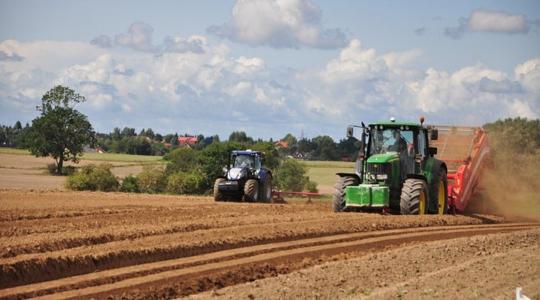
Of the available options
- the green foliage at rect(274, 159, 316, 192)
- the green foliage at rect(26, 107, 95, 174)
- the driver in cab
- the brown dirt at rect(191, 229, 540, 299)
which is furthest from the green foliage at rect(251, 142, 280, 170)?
the brown dirt at rect(191, 229, 540, 299)

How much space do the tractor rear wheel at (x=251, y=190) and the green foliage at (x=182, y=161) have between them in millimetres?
22971

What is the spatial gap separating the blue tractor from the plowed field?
5281mm

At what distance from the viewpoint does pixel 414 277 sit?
40.8 feet

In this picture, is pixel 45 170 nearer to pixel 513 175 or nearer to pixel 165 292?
pixel 513 175

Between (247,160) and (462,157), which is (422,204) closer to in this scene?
(462,157)

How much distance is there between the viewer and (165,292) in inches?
448

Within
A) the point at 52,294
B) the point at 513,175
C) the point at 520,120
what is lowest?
the point at 52,294

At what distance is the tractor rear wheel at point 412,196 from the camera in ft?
71.7

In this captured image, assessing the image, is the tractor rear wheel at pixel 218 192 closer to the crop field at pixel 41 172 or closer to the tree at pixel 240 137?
the crop field at pixel 41 172

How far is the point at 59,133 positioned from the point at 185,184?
1395 centimetres

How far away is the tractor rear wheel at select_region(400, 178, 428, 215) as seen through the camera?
21.8 m

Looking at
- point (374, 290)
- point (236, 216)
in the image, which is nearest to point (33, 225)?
point (236, 216)

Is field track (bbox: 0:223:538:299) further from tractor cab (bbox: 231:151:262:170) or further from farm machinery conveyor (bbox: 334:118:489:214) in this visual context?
tractor cab (bbox: 231:151:262:170)

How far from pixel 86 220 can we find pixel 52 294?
26.8 ft
